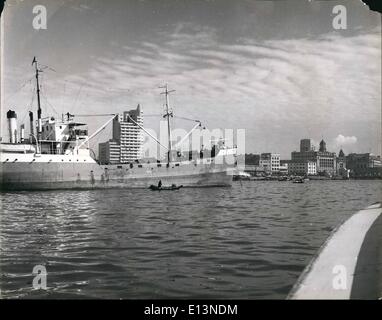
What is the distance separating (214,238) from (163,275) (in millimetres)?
4568

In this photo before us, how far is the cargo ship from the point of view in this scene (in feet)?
123

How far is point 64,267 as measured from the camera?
8.54m

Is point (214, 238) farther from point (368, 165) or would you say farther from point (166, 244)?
point (368, 165)

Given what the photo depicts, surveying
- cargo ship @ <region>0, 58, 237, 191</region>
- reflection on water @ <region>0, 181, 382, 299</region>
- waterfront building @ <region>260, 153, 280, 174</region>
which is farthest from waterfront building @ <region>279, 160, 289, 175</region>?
reflection on water @ <region>0, 181, 382, 299</region>

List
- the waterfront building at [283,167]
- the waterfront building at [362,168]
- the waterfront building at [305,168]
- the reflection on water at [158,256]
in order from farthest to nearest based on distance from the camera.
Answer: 1. the waterfront building at [283,167]
2. the waterfront building at [305,168]
3. the waterfront building at [362,168]
4. the reflection on water at [158,256]

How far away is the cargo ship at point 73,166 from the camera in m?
37.6

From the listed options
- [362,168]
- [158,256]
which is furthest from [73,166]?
[362,168]

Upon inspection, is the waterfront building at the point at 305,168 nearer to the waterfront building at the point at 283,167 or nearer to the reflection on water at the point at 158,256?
the waterfront building at the point at 283,167

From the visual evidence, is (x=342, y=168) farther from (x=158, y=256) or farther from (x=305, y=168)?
(x=158, y=256)

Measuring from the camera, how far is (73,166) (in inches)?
1631

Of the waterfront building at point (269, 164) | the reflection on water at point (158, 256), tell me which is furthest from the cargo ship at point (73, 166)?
the waterfront building at point (269, 164)

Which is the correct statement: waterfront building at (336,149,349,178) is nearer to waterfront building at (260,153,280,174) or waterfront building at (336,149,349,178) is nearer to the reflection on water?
waterfront building at (260,153,280,174)

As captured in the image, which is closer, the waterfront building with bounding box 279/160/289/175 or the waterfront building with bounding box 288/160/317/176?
the waterfront building with bounding box 288/160/317/176
